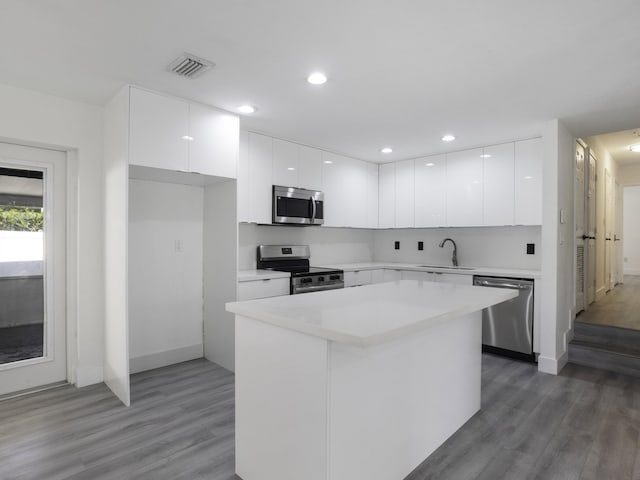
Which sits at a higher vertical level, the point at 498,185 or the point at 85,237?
the point at 498,185

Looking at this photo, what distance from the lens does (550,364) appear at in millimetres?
3451

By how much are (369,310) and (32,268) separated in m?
2.94

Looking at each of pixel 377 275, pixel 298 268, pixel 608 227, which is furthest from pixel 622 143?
pixel 298 268

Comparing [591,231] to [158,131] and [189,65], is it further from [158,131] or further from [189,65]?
[158,131]

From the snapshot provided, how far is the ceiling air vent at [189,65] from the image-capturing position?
7.52ft

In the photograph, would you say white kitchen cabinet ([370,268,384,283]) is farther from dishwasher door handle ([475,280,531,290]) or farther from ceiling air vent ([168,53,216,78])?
ceiling air vent ([168,53,216,78])

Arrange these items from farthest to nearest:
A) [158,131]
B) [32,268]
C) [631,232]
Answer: [631,232] → [32,268] → [158,131]

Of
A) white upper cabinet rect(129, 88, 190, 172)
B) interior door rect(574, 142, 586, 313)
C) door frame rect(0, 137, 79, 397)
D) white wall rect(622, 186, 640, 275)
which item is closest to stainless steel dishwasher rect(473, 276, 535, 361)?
interior door rect(574, 142, 586, 313)

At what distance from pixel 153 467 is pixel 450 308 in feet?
5.91

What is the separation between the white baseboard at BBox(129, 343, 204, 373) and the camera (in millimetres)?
3412

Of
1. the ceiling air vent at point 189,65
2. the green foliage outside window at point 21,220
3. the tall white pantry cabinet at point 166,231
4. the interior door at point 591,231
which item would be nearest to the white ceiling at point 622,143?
the interior door at point 591,231

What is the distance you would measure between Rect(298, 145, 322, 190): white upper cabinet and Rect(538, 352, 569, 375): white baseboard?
296cm

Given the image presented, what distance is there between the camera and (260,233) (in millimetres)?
4289

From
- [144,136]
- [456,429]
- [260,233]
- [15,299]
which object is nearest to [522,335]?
[456,429]
